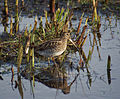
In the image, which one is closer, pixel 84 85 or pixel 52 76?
pixel 84 85

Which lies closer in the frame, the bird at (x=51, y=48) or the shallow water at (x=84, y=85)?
the shallow water at (x=84, y=85)

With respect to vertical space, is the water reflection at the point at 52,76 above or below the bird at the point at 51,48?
below

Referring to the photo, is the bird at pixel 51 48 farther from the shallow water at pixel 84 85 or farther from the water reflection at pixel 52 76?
the water reflection at pixel 52 76

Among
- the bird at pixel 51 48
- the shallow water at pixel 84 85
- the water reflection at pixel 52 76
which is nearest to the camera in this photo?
the shallow water at pixel 84 85

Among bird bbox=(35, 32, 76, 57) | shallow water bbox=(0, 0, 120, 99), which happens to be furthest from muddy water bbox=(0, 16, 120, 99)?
bird bbox=(35, 32, 76, 57)

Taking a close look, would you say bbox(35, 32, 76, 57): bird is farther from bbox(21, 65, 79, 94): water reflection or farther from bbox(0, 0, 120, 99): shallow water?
bbox(21, 65, 79, 94): water reflection

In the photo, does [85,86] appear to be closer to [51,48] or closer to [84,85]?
[84,85]

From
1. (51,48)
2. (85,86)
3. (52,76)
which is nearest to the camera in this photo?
(85,86)

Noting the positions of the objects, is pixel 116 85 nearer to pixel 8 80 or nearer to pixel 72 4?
pixel 8 80

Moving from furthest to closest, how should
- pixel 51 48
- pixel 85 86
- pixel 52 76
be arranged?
pixel 51 48 → pixel 52 76 → pixel 85 86

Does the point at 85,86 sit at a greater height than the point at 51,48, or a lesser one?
lesser

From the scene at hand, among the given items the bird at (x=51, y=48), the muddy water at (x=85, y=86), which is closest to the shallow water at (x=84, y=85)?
the muddy water at (x=85, y=86)

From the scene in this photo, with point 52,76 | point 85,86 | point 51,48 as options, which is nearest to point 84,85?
point 85,86

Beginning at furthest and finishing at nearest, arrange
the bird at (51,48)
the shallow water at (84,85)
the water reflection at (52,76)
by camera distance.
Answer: the bird at (51,48) < the water reflection at (52,76) < the shallow water at (84,85)
